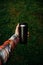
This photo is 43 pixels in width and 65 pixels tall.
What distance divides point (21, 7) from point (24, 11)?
142mm

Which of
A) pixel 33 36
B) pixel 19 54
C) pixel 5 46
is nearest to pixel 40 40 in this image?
pixel 33 36

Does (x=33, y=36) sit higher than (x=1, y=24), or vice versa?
(x=1, y=24)

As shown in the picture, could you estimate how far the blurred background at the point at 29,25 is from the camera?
3483 millimetres

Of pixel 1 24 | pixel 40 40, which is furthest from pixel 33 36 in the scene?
pixel 1 24

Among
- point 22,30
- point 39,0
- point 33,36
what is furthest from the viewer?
point 39,0

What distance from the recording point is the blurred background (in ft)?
11.4

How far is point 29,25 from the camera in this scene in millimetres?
3918

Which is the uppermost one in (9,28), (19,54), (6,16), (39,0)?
(39,0)

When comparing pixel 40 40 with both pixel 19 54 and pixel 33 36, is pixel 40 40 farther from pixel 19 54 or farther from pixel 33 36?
pixel 19 54

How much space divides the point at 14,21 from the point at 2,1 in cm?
70

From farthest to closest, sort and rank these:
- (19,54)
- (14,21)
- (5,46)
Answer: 1. (14,21)
2. (19,54)
3. (5,46)

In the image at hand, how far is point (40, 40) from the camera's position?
3709 mm

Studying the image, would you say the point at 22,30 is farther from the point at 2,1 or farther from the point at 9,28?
the point at 2,1

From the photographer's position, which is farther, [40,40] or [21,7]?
[21,7]
